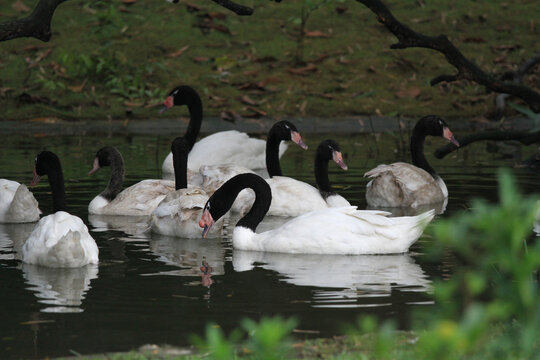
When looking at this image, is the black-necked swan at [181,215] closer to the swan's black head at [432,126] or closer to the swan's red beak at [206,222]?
the swan's red beak at [206,222]

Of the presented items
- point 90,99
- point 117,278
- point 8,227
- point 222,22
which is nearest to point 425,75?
point 222,22

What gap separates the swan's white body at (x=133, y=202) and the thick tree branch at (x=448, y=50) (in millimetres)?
3696

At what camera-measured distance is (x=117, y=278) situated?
26.9 feet

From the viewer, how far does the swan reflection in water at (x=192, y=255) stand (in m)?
8.50

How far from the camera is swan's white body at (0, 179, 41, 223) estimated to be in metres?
11.0

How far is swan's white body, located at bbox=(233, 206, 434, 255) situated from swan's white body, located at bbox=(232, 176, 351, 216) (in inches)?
93.9

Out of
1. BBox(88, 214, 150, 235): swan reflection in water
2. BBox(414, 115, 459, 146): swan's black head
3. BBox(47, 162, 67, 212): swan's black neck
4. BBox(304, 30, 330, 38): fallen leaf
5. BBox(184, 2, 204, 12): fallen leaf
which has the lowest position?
BBox(88, 214, 150, 235): swan reflection in water

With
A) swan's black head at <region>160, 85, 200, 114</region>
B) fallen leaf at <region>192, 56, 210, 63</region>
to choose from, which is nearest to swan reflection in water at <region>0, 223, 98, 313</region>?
swan's black head at <region>160, 85, 200, 114</region>

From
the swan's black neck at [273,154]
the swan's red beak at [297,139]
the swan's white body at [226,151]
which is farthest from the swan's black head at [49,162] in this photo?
A: the swan's white body at [226,151]

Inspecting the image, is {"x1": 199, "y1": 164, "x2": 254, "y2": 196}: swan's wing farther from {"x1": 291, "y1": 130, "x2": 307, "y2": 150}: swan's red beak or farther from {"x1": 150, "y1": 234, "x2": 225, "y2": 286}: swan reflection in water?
{"x1": 150, "y1": 234, "x2": 225, "y2": 286}: swan reflection in water

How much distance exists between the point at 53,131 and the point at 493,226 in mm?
18598

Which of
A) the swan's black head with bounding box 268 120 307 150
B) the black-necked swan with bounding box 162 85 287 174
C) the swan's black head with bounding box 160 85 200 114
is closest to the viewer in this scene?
the swan's black head with bounding box 268 120 307 150

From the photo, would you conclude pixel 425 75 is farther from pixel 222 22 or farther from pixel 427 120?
pixel 427 120

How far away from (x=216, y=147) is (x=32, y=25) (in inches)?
272
